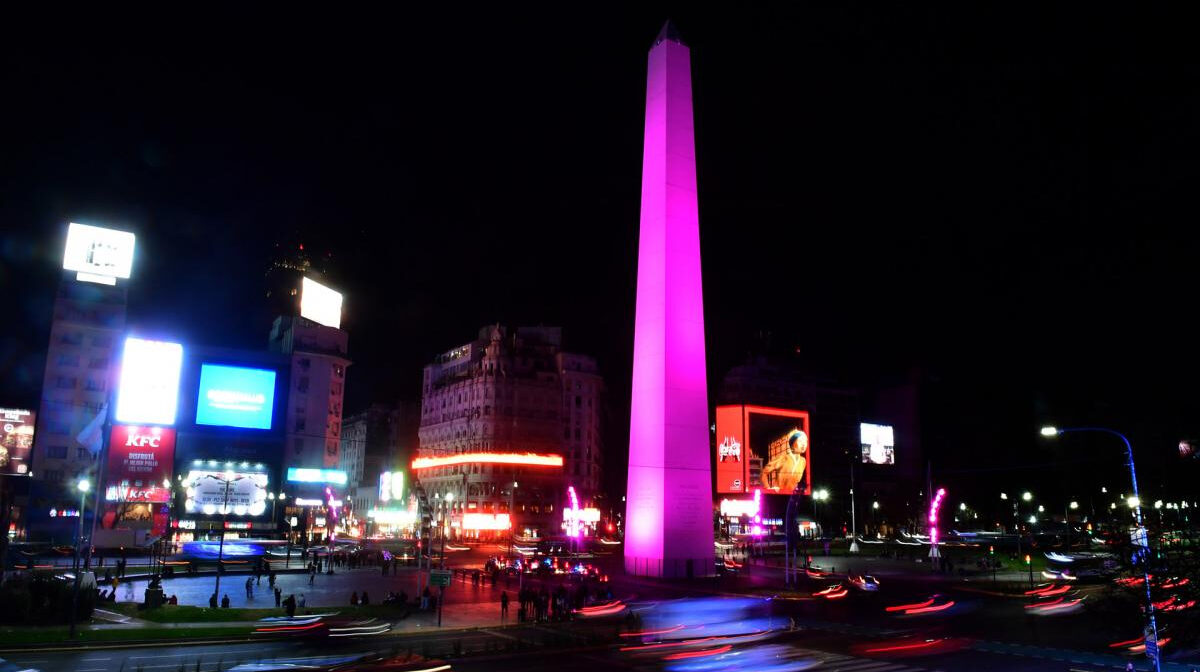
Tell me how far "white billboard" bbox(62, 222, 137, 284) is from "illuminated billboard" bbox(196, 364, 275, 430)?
1322 cm

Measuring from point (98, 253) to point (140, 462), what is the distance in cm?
2236

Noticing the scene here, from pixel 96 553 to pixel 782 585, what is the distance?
53.7 m

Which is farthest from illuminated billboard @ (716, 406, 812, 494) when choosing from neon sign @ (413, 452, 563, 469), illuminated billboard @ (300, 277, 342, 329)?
illuminated billboard @ (300, 277, 342, 329)

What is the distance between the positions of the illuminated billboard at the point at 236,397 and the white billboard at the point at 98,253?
13.2 m

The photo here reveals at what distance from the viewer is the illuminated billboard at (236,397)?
277 feet

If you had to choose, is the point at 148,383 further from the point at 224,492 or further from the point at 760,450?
the point at 760,450

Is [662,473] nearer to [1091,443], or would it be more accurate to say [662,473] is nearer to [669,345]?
[669,345]

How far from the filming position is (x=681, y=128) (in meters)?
45.7

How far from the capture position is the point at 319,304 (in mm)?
114500

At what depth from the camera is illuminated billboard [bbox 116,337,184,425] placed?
78.5m

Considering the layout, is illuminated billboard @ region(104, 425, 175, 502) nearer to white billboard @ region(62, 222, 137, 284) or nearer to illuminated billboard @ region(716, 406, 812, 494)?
white billboard @ region(62, 222, 137, 284)

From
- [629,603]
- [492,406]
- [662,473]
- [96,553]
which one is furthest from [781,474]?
[96,553]

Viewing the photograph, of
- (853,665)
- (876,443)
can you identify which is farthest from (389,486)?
(853,665)

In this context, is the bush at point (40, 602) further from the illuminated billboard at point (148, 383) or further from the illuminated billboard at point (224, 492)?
the illuminated billboard at point (148, 383)
